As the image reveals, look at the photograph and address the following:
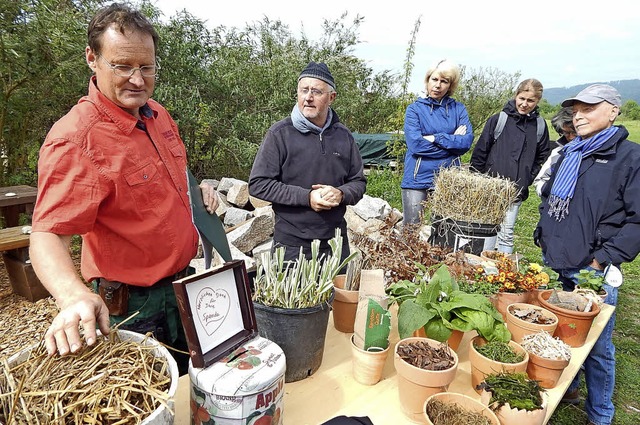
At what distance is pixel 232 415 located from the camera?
97 centimetres

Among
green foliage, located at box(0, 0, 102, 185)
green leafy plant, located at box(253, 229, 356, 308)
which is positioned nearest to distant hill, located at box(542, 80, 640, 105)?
green foliage, located at box(0, 0, 102, 185)

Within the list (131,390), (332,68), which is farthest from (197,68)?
(131,390)

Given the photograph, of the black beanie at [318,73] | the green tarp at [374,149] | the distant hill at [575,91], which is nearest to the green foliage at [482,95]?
the green tarp at [374,149]

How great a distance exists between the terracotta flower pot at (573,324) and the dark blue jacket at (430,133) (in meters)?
2.22

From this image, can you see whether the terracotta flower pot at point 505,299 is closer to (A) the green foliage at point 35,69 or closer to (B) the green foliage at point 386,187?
(A) the green foliage at point 35,69

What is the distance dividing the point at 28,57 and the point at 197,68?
2122 mm

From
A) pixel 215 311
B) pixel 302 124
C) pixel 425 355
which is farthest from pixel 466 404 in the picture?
pixel 302 124

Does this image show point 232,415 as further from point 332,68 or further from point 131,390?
point 332,68

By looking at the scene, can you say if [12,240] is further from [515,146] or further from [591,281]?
[515,146]

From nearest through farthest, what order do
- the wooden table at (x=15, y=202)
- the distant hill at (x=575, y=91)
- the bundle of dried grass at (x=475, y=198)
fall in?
the bundle of dried grass at (x=475, y=198), the wooden table at (x=15, y=202), the distant hill at (x=575, y=91)

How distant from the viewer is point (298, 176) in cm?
252

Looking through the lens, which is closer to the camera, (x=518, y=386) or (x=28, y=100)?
(x=518, y=386)

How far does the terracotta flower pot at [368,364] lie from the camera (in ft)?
4.51

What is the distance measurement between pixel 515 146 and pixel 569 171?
142 centimetres
